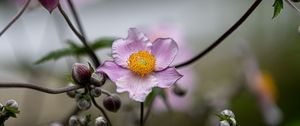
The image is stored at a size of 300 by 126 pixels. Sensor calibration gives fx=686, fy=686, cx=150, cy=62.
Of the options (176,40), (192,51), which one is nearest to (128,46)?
(176,40)

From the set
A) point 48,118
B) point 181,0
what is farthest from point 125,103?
point 181,0

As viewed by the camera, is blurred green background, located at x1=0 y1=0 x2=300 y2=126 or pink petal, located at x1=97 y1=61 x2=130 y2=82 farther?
blurred green background, located at x1=0 y1=0 x2=300 y2=126

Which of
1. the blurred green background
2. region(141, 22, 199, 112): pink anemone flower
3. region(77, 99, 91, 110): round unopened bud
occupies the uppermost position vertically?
region(77, 99, 91, 110): round unopened bud

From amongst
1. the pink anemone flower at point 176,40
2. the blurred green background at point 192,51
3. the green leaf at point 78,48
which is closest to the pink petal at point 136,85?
the green leaf at point 78,48

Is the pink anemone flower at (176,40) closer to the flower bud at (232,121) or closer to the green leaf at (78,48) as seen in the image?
the green leaf at (78,48)

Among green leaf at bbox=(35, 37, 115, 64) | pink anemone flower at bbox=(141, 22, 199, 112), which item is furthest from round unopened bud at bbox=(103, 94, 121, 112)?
pink anemone flower at bbox=(141, 22, 199, 112)

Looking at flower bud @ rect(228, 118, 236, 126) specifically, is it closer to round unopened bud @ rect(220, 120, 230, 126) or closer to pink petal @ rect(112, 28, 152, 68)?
round unopened bud @ rect(220, 120, 230, 126)

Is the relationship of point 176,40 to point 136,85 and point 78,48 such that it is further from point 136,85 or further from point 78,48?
point 136,85
